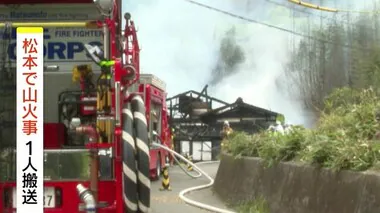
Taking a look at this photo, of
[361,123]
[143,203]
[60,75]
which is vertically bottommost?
[143,203]

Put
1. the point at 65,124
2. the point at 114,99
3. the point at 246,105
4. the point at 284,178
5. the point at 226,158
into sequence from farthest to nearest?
the point at 246,105 → the point at 226,158 → the point at 284,178 → the point at 65,124 → the point at 114,99

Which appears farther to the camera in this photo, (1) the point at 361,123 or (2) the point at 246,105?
(2) the point at 246,105

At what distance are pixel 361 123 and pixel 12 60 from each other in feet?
15.4

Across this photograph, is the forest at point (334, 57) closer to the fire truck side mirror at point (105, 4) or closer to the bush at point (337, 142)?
the bush at point (337, 142)

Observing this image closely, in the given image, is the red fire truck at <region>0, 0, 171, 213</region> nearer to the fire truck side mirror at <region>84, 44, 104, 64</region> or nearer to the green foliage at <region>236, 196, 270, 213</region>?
the fire truck side mirror at <region>84, 44, 104, 64</region>

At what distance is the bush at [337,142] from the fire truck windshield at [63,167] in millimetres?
2871

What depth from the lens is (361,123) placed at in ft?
30.3

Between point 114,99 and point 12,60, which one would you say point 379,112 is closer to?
point 114,99

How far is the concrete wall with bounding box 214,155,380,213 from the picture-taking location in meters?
7.36

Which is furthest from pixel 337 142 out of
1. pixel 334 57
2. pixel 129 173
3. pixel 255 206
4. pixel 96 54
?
pixel 334 57

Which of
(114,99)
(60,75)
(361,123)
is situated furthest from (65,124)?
(361,123)

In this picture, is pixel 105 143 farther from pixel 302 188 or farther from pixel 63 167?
pixel 302 188
